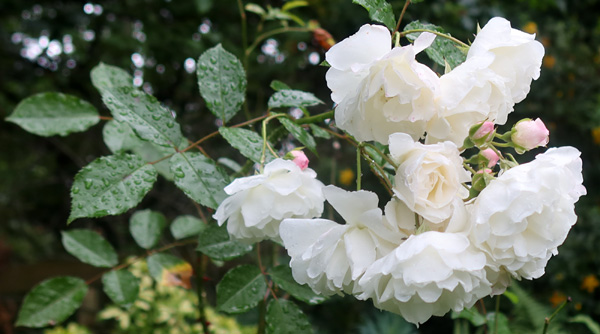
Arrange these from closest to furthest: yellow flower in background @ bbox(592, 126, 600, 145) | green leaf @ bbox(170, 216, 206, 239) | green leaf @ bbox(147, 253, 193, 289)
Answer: green leaf @ bbox(147, 253, 193, 289), green leaf @ bbox(170, 216, 206, 239), yellow flower in background @ bbox(592, 126, 600, 145)

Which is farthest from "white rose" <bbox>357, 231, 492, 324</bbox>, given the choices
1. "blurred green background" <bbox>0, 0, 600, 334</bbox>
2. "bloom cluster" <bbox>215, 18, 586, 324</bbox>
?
"blurred green background" <bbox>0, 0, 600, 334</bbox>

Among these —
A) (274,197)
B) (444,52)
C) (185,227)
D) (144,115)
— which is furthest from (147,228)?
(444,52)

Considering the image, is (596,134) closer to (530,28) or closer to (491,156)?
(530,28)

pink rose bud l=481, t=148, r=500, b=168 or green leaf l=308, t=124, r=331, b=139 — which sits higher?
pink rose bud l=481, t=148, r=500, b=168

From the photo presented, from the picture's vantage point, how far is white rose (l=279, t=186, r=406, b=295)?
463mm

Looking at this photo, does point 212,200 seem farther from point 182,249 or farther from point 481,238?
point 182,249

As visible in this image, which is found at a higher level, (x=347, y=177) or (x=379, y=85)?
(x=379, y=85)

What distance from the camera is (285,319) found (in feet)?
2.33

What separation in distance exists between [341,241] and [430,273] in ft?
0.29

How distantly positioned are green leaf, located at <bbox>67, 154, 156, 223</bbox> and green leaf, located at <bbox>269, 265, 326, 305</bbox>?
0.78 feet

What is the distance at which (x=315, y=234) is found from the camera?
0.48 metres

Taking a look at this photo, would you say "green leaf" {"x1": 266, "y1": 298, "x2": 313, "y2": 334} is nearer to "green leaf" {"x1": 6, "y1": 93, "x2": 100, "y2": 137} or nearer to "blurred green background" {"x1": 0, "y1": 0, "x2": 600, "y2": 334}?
"green leaf" {"x1": 6, "y1": 93, "x2": 100, "y2": 137}

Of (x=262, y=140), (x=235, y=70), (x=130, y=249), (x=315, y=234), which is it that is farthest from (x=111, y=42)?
(x=315, y=234)

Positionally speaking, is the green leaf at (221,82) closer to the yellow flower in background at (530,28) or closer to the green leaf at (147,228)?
the green leaf at (147,228)
